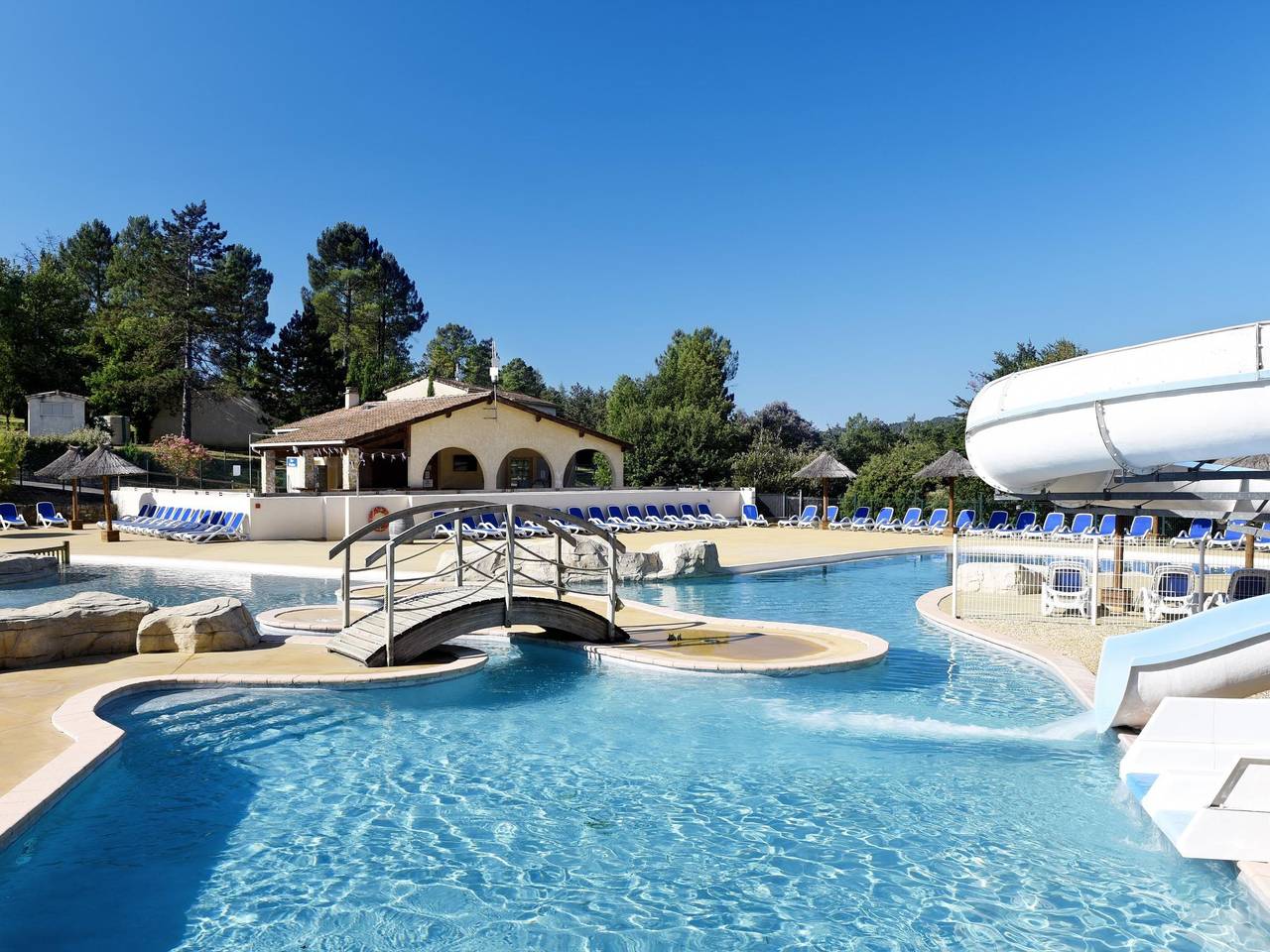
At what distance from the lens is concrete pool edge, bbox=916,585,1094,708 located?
9825mm

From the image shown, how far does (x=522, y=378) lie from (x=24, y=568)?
56.7m

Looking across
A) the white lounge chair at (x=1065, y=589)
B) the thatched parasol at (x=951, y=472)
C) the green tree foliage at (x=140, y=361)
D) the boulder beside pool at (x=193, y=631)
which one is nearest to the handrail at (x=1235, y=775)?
the white lounge chair at (x=1065, y=589)

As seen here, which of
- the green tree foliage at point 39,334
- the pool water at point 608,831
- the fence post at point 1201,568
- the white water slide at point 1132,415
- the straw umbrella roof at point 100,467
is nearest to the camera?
the pool water at point 608,831

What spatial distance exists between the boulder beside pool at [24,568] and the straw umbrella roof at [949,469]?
23192 mm

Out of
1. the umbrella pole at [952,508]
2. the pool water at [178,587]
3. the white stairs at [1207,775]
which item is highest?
the umbrella pole at [952,508]

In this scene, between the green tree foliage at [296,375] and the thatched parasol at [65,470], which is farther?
the green tree foliage at [296,375]

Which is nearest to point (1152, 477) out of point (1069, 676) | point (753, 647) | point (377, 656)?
point (1069, 676)

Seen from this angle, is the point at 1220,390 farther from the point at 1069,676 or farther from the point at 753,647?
the point at 753,647

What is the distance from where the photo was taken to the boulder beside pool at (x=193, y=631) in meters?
10.8

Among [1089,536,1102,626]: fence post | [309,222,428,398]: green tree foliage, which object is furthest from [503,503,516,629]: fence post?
[309,222,428,398]: green tree foliage

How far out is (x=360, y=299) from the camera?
219 ft

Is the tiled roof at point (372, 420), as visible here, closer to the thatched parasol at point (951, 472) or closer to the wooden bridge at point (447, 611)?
the thatched parasol at point (951, 472)

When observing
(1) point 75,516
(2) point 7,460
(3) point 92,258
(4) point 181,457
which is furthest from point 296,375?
(3) point 92,258

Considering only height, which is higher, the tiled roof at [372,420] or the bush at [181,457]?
the tiled roof at [372,420]
